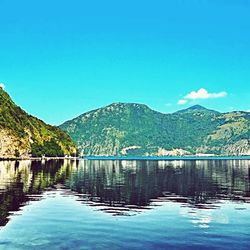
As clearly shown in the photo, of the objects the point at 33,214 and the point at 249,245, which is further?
the point at 33,214

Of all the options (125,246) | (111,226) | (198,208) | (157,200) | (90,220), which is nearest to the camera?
(125,246)

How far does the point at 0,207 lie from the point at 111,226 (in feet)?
61.8

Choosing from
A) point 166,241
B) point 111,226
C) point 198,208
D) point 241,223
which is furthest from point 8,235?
point 198,208

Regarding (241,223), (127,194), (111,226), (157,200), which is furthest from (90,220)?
(127,194)

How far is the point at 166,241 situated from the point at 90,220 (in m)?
13.8

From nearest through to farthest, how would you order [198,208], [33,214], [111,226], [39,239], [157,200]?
[39,239]
[111,226]
[33,214]
[198,208]
[157,200]

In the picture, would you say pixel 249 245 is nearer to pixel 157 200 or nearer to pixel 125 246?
pixel 125 246

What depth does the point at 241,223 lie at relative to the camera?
1799 inches

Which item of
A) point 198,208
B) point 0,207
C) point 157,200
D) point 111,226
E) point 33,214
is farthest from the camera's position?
point 157,200

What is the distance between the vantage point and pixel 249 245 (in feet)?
113

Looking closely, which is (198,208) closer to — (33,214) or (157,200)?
(157,200)

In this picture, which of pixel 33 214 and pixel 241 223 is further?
pixel 33 214

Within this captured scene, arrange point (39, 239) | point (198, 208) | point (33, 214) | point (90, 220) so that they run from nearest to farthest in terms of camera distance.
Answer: point (39, 239)
point (90, 220)
point (33, 214)
point (198, 208)

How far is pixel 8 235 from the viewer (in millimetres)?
37781
